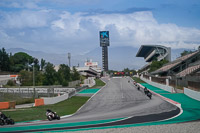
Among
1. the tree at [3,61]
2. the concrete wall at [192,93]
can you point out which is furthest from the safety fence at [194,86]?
the tree at [3,61]

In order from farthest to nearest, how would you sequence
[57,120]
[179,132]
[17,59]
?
[17,59] < [57,120] < [179,132]

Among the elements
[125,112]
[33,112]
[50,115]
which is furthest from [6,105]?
[125,112]

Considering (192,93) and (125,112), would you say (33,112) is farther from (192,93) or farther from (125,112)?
(192,93)

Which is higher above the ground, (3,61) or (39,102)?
(3,61)

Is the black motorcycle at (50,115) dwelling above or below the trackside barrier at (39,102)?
above

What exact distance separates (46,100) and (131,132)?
24.4m

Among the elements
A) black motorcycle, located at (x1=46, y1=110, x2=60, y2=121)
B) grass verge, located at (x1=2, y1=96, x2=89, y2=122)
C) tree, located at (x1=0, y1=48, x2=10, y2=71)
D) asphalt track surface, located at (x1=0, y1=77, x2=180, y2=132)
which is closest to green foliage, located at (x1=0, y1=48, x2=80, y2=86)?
tree, located at (x1=0, y1=48, x2=10, y2=71)

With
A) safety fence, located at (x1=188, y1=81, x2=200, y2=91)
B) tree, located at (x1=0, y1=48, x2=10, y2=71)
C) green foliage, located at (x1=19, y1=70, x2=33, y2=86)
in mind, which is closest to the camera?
safety fence, located at (x1=188, y1=81, x2=200, y2=91)

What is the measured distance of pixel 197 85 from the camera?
107 ft

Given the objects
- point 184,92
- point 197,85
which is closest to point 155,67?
point 184,92

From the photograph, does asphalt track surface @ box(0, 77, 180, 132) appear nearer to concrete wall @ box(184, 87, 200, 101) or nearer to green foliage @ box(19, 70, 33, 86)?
concrete wall @ box(184, 87, 200, 101)

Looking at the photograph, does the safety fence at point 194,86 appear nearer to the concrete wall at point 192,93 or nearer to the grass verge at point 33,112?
the concrete wall at point 192,93

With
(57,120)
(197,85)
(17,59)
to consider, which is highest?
(17,59)

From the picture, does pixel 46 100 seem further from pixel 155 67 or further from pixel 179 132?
pixel 155 67
